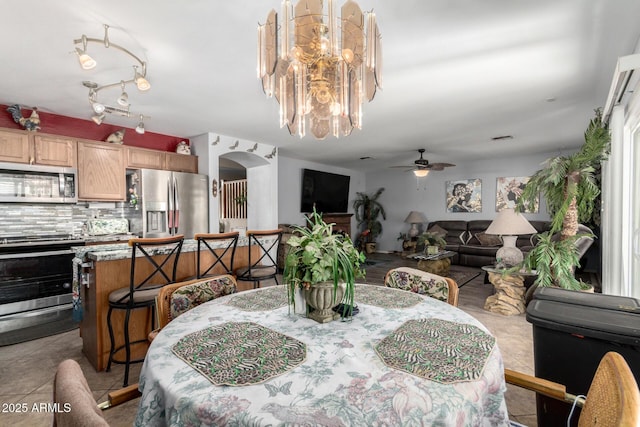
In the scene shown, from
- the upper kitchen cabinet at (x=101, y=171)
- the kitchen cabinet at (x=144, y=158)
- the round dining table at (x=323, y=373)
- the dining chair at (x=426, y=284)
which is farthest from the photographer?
the kitchen cabinet at (x=144, y=158)

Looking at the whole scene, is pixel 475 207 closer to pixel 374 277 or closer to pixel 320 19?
pixel 374 277

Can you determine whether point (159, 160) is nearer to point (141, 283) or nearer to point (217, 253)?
point (217, 253)

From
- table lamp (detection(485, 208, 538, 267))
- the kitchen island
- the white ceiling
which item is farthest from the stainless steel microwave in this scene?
table lamp (detection(485, 208, 538, 267))

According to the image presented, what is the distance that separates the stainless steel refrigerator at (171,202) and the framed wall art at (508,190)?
6467 mm

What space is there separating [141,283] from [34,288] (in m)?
1.92

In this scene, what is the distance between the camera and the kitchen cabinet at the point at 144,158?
162 inches

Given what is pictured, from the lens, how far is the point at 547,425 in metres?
1.31

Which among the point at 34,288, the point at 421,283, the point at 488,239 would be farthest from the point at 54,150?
the point at 488,239

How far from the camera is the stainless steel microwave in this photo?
129 inches

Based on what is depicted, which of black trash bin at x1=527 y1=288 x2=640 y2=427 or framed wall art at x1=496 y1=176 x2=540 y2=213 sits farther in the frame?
framed wall art at x1=496 y1=176 x2=540 y2=213

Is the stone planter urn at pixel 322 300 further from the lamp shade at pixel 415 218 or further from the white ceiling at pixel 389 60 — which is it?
the lamp shade at pixel 415 218

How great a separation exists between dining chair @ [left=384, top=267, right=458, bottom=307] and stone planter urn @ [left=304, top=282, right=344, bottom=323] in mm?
701

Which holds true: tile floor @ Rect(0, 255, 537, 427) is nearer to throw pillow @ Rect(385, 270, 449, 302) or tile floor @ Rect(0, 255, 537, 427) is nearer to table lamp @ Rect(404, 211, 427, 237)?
throw pillow @ Rect(385, 270, 449, 302)

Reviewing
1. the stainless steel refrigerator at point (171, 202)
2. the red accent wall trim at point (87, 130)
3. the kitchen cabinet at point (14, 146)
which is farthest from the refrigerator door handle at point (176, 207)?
the kitchen cabinet at point (14, 146)
